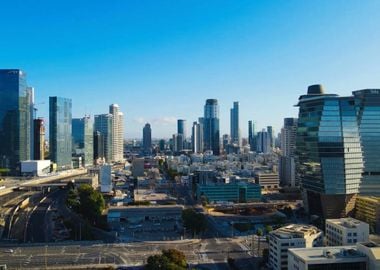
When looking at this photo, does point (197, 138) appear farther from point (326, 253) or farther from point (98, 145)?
point (326, 253)

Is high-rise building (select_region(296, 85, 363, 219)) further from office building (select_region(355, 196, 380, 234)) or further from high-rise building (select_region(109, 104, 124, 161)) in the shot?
high-rise building (select_region(109, 104, 124, 161))

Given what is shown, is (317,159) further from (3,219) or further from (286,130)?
(286,130)

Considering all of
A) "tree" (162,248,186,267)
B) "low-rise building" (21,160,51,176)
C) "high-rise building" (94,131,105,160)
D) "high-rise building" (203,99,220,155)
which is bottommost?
"tree" (162,248,186,267)

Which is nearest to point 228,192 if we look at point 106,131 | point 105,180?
point 105,180

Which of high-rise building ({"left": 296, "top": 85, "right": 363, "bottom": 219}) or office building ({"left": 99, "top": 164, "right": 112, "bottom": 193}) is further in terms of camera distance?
office building ({"left": 99, "top": 164, "right": 112, "bottom": 193})

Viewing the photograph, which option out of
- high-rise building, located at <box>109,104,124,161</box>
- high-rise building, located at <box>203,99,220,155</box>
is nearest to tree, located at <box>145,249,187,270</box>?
high-rise building, located at <box>109,104,124,161</box>

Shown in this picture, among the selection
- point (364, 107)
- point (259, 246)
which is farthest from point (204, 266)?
point (364, 107)

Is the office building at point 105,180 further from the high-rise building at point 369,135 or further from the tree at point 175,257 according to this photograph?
the tree at point 175,257
